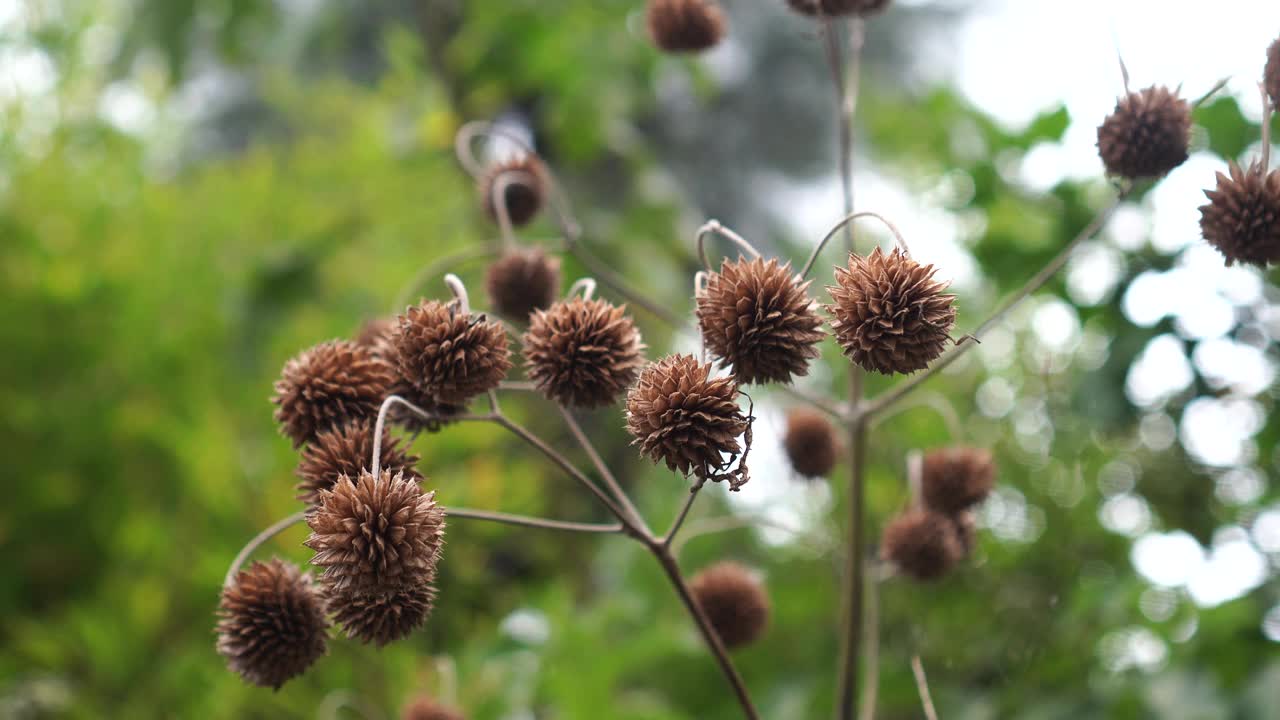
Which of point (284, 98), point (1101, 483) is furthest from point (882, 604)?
point (284, 98)

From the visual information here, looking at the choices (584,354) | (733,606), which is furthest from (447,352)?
(733,606)

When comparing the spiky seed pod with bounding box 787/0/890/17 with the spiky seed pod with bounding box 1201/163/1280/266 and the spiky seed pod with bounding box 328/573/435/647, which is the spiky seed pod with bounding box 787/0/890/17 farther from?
the spiky seed pod with bounding box 328/573/435/647

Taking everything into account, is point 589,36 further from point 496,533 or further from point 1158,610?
point 1158,610

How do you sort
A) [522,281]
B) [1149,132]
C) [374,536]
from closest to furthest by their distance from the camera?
[374,536] < [1149,132] < [522,281]

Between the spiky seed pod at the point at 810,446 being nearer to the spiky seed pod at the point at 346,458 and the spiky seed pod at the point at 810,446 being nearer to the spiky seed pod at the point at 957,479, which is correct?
the spiky seed pod at the point at 957,479

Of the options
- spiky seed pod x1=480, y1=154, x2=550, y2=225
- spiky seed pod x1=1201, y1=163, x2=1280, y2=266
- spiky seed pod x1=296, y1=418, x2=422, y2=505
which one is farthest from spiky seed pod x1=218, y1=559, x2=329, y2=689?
spiky seed pod x1=1201, y1=163, x2=1280, y2=266

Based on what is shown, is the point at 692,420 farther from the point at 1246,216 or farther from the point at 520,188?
the point at 520,188
